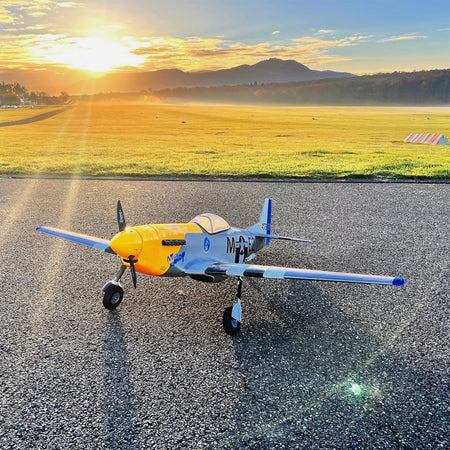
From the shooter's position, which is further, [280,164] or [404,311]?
[280,164]

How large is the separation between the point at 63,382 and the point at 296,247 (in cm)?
720

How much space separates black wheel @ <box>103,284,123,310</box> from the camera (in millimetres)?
7438

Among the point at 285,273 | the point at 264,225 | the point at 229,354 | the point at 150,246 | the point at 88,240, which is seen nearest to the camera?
the point at 229,354

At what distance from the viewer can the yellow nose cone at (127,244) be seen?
6.37 m

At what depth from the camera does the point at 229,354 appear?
20.4 ft

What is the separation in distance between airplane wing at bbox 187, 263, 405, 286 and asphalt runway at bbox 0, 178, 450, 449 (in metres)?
1.04

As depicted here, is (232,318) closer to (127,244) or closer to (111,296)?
(127,244)

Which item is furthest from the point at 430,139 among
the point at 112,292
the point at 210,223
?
the point at 112,292

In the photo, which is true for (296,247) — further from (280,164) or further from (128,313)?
(280,164)

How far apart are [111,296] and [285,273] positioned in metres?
3.30

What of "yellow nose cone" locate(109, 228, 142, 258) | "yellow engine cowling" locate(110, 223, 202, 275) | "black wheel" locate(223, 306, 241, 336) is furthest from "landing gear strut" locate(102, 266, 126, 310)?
"black wheel" locate(223, 306, 241, 336)

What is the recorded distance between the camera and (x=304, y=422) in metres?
4.83

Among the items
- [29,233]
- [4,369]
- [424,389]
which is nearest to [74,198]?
[29,233]

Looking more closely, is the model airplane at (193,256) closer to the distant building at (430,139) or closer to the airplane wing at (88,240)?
the airplane wing at (88,240)
